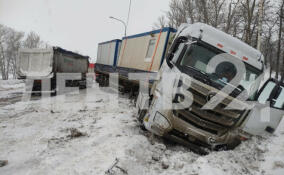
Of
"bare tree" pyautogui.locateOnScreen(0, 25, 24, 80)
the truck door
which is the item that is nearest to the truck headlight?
the truck door

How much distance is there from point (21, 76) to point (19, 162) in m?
9.52

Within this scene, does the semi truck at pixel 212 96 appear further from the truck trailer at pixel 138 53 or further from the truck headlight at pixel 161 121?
the truck trailer at pixel 138 53

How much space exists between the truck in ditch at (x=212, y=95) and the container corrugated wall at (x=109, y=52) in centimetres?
803

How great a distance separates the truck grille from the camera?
3.59 m

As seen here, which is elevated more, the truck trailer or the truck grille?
the truck trailer

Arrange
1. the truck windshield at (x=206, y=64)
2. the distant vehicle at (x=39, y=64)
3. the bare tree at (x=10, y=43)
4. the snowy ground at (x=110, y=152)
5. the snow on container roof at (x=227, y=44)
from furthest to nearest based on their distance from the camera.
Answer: the bare tree at (x=10, y=43)
the distant vehicle at (x=39, y=64)
the snow on container roof at (x=227, y=44)
the truck windshield at (x=206, y=64)
the snowy ground at (x=110, y=152)

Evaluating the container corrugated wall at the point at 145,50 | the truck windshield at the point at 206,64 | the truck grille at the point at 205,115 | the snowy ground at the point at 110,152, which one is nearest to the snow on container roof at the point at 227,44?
the truck windshield at the point at 206,64

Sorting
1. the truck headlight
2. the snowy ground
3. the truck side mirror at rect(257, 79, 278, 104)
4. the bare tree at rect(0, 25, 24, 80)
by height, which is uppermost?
the bare tree at rect(0, 25, 24, 80)

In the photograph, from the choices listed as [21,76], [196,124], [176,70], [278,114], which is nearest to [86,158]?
[196,124]

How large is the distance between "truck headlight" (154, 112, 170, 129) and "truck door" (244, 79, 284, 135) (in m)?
1.99

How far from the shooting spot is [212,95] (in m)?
3.53

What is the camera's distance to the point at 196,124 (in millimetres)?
3752

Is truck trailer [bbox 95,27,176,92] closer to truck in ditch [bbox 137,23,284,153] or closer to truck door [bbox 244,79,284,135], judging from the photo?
truck in ditch [bbox 137,23,284,153]

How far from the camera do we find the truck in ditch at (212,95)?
3643 millimetres
